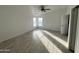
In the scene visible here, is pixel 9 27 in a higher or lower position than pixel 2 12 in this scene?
lower

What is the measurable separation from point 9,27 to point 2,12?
3.71 ft

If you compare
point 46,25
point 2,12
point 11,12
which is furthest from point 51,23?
point 2,12

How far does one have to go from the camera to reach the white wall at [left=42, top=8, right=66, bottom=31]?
37.6ft

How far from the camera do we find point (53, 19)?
12242 mm

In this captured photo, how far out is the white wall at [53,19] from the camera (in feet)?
37.6
